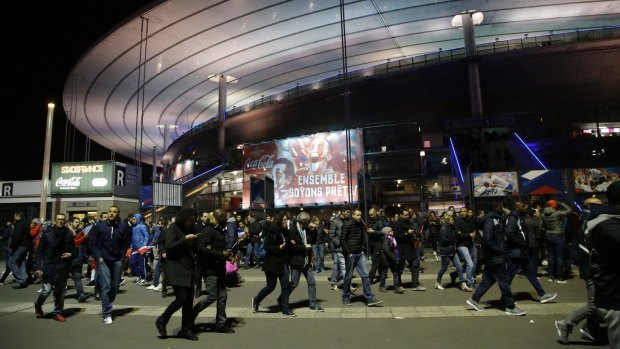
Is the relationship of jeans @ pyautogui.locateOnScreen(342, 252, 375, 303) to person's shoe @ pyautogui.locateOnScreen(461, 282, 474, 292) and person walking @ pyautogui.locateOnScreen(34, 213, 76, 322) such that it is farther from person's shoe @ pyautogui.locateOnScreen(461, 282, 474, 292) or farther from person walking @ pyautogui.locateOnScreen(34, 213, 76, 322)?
person walking @ pyautogui.locateOnScreen(34, 213, 76, 322)

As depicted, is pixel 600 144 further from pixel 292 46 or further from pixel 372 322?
pixel 372 322

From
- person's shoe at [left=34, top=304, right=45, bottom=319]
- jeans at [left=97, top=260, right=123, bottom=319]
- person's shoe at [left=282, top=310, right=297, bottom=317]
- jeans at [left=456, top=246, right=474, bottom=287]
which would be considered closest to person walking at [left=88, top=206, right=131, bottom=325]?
jeans at [left=97, top=260, right=123, bottom=319]

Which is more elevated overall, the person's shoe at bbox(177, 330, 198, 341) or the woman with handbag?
the woman with handbag

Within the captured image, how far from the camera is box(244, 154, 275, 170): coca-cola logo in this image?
23.4 meters

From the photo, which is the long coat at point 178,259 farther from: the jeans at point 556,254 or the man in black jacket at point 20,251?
the jeans at point 556,254

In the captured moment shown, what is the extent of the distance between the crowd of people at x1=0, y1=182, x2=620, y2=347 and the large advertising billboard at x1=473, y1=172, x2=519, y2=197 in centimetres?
603

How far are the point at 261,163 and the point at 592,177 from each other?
646 inches

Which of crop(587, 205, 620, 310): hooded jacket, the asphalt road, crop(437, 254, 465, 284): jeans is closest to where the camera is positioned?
crop(587, 205, 620, 310): hooded jacket

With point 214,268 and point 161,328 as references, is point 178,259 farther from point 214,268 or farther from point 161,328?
point 161,328

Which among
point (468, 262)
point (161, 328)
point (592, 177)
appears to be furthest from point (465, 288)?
point (592, 177)

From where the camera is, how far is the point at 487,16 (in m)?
25.5

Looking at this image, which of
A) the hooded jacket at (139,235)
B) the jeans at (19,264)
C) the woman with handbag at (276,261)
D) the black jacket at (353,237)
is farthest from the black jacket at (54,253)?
the black jacket at (353,237)

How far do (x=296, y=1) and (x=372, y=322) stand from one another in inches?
794

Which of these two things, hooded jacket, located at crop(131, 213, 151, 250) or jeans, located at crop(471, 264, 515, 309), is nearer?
jeans, located at crop(471, 264, 515, 309)
